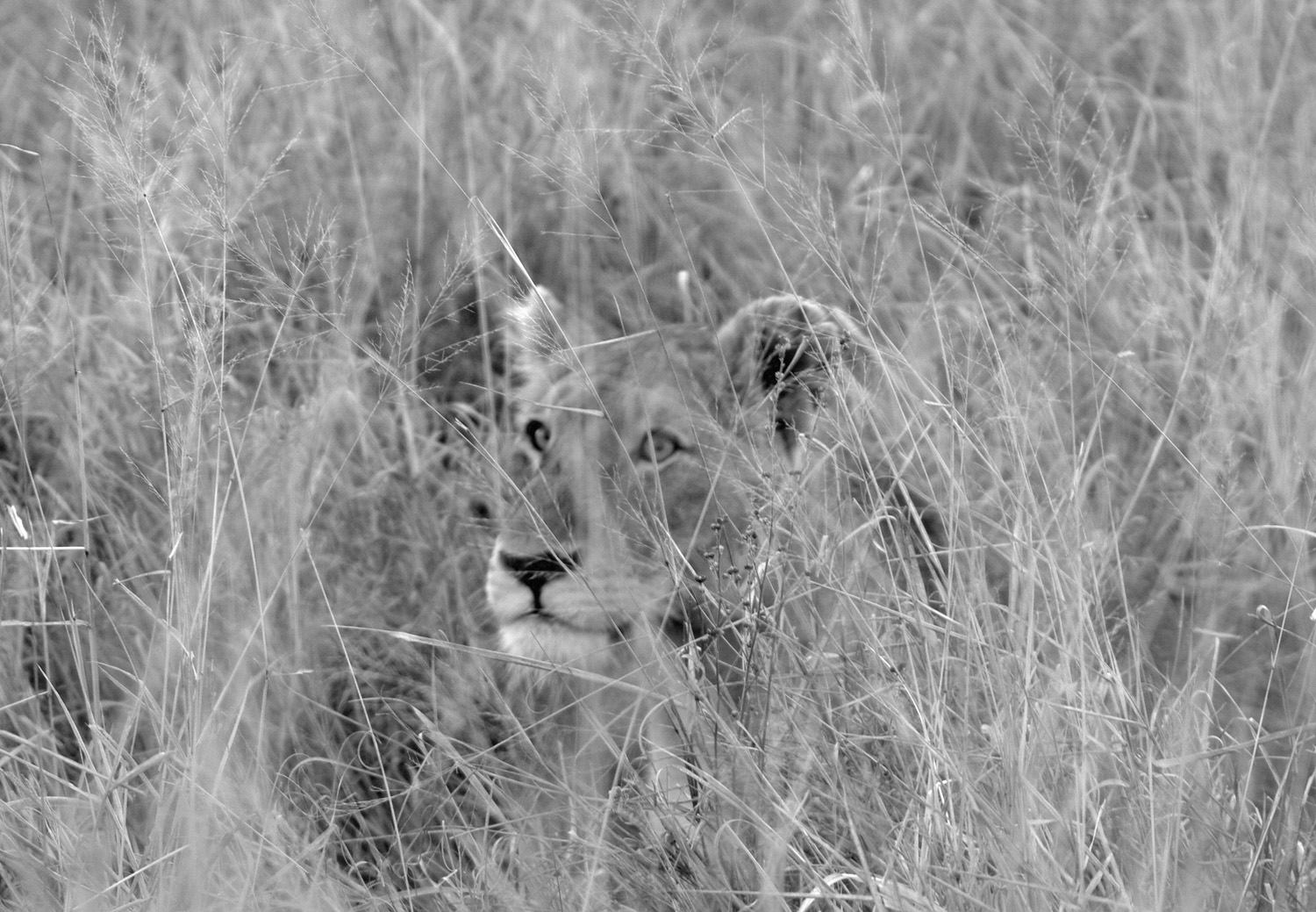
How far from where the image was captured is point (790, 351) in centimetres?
335

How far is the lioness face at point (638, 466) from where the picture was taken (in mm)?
2500

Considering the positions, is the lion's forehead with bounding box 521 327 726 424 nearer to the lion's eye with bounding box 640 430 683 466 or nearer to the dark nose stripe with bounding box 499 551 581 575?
the lion's eye with bounding box 640 430 683 466

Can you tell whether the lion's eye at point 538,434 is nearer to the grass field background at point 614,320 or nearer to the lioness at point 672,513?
the lioness at point 672,513

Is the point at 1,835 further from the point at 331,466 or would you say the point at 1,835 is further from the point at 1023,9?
the point at 1023,9

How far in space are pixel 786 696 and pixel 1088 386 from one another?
212cm

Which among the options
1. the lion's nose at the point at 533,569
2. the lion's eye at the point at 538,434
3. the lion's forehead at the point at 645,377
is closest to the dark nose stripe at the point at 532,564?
the lion's nose at the point at 533,569

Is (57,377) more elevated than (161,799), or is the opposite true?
(161,799)

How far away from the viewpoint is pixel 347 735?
2.95 meters

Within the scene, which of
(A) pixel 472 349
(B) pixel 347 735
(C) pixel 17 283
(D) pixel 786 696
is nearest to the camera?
(D) pixel 786 696

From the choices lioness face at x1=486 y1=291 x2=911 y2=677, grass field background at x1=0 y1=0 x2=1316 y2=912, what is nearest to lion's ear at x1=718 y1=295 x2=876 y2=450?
lioness face at x1=486 y1=291 x2=911 y2=677

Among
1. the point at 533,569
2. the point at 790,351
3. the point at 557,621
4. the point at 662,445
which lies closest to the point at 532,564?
the point at 533,569

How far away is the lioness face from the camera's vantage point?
2.50 metres

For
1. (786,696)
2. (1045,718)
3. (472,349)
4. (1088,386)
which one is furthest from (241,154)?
(1045,718)

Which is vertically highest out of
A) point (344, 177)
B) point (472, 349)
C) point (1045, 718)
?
point (1045, 718)
